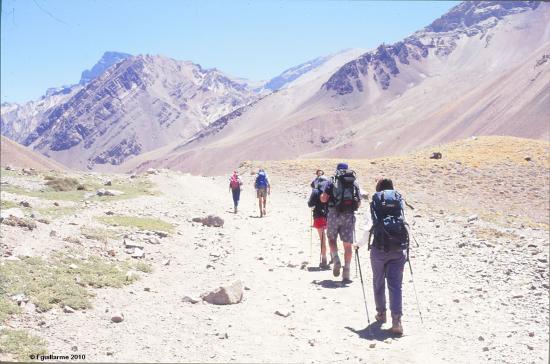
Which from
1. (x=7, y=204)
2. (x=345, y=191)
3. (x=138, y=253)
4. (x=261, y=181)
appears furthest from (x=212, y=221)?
(x=345, y=191)

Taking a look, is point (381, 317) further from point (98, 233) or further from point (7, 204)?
point (7, 204)

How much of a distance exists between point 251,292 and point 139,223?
856cm

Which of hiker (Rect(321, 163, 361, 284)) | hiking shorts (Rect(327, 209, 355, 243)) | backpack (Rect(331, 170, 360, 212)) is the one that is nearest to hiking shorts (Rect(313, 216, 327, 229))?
hiker (Rect(321, 163, 361, 284))

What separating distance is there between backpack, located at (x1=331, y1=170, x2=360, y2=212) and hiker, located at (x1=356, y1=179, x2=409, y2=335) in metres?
2.26

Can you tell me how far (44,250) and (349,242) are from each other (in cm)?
739

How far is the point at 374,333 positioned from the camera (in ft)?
31.0

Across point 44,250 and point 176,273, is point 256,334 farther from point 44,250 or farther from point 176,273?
point 44,250

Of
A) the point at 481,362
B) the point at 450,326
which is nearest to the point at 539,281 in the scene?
the point at 450,326

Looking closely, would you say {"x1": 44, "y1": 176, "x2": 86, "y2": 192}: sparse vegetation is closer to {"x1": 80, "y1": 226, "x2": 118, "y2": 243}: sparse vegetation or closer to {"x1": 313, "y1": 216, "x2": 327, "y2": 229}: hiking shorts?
{"x1": 80, "y1": 226, "x2": 118, "y2": 243}: sparse vegetation

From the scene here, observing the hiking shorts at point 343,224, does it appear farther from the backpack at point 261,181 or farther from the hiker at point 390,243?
the backpack at point 261,181

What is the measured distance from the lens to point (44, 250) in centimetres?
1253

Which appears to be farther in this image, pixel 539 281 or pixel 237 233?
pixel 237 233

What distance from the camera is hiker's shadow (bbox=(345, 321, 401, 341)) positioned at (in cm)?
924

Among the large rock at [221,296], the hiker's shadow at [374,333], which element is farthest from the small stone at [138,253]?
the hiker's shadow at [374,333]
